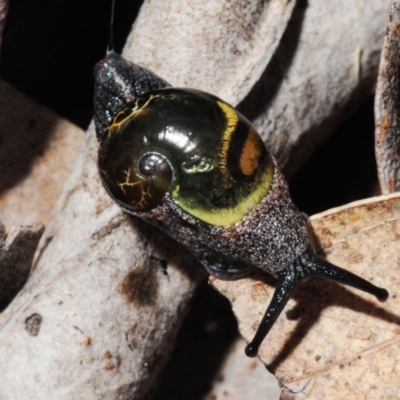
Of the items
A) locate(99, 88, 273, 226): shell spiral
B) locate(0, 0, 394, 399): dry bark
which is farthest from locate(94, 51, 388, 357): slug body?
locate(0, 0, 394, 399): dry bark

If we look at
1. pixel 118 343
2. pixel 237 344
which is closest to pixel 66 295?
pixel 118 343

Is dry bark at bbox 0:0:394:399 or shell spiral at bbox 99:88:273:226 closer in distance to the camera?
shell spiral at bbox 99:88:273:226

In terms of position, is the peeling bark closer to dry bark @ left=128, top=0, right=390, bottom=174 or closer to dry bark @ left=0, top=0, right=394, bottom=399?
dry bark @ left=0, top=0, right=394, bottom=399

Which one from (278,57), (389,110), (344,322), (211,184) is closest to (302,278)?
(344,322)

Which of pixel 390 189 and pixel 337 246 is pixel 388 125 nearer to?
pixel 390 189

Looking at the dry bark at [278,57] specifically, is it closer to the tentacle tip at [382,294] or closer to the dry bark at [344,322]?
the dry bark at [344,322]

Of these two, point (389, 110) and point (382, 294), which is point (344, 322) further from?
point (389, 110)

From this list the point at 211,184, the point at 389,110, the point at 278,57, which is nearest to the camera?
the point at 211,184
